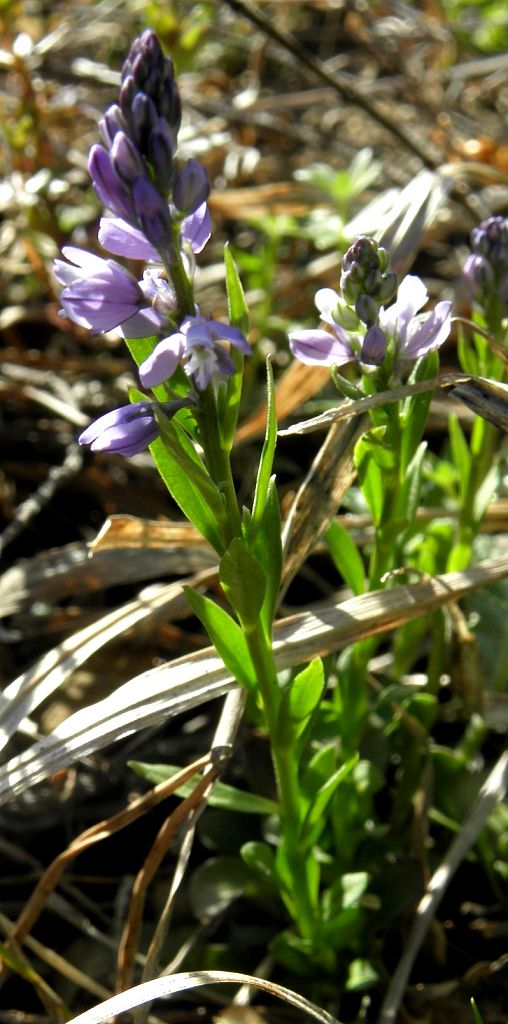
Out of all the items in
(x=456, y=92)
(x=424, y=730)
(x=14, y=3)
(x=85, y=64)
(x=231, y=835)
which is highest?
(x=14, y=3)

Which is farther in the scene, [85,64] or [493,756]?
[85,64]

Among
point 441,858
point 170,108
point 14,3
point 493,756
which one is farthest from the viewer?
point 14,3

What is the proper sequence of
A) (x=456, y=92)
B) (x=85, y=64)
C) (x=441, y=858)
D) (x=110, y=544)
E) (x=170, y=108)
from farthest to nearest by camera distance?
(x=456, y=92) < (x=85, y=64) < (x=441, y=858) < (x=110, y=544) < (x=170, y=108)

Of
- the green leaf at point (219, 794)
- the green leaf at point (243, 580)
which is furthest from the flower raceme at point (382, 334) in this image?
the green leaf at point (219, 794)

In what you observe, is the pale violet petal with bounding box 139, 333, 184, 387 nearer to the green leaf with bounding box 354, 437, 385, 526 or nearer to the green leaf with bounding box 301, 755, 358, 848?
the green leaf with bounding box 354, 437, 385, 526

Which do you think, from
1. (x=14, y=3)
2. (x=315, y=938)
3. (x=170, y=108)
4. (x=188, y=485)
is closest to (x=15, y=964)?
(x=315, y=938)

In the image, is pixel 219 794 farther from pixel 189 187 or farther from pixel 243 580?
pixel 189 187

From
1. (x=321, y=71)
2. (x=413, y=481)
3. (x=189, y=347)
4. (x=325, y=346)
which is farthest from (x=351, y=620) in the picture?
(x=321, y=71)

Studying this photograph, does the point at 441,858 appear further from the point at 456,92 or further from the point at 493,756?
the point at 456,92
